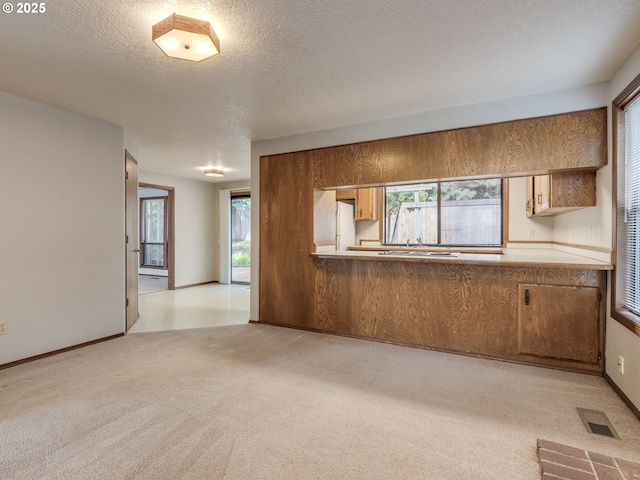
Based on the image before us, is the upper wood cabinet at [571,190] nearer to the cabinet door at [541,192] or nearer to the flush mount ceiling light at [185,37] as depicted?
the cabinet door at [541,192]

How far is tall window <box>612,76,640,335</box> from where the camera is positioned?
7.45 ft

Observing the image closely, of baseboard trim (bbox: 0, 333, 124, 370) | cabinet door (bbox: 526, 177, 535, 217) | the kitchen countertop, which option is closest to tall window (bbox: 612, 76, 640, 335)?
the kitchen countertop

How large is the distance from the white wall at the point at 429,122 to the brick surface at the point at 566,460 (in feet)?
6.92

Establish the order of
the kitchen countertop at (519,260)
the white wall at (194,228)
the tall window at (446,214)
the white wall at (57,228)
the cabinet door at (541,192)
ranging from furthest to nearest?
the white wall at (194,228)
the tall window at (446,214)
the cabinet door at (541,192)
the white wall at (57,228)
the kitchen countertop at (519,260)

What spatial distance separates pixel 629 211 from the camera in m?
2.34

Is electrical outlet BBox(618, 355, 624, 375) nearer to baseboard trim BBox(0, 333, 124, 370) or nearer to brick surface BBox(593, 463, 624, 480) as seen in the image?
brick surface BBox(593, 463, 624, 480)

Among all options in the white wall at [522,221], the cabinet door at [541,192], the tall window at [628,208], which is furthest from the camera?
the white wall at [522,221]

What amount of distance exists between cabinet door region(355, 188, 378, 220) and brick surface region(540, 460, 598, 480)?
4203 mm

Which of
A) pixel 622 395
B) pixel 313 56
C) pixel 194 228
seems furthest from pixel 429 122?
pixel 194 228

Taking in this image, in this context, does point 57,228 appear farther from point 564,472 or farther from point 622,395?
point 622,395

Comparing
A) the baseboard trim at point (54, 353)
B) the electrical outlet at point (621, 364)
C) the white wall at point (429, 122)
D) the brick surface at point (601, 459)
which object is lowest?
the brick surface at point (601, 459)

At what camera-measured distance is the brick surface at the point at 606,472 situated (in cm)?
160

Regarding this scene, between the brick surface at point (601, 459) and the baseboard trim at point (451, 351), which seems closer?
the brick surface at point (601, 459)

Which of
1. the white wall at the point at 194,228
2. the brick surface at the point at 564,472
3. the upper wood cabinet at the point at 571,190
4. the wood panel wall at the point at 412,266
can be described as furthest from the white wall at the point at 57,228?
the upper wood cabinet at the point at 571,190
